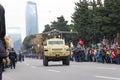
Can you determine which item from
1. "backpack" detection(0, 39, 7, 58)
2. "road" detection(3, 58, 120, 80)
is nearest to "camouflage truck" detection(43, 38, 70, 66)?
"road" detection(3, 58, 120, 80)

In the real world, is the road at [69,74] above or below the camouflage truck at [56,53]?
below

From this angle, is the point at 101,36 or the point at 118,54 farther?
Answer: the point at 101,36

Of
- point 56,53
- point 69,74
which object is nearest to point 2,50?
point 69,74

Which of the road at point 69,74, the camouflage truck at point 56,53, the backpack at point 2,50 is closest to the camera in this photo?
the backpack at point 2,50

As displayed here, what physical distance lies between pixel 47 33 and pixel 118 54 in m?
102

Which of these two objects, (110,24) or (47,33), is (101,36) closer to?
(110,24)

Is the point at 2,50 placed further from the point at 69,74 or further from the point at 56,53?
the point at 56,53

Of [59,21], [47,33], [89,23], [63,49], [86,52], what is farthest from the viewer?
[47,33]

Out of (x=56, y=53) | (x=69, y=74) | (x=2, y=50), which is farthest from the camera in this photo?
(x=56, y=53)

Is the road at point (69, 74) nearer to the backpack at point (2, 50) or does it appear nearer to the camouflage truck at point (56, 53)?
the camouflage truck at point (56, 53)

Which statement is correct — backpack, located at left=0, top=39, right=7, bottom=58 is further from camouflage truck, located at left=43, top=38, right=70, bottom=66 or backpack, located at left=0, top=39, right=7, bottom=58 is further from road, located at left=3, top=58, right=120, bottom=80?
camouflage truck, located at left=43, top=38, right=70, bottom=66

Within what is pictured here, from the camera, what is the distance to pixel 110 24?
1922 inches

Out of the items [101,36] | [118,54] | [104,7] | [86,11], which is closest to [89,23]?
[86,11]

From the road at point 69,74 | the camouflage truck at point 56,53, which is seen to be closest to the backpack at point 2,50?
the road at point 69,74
